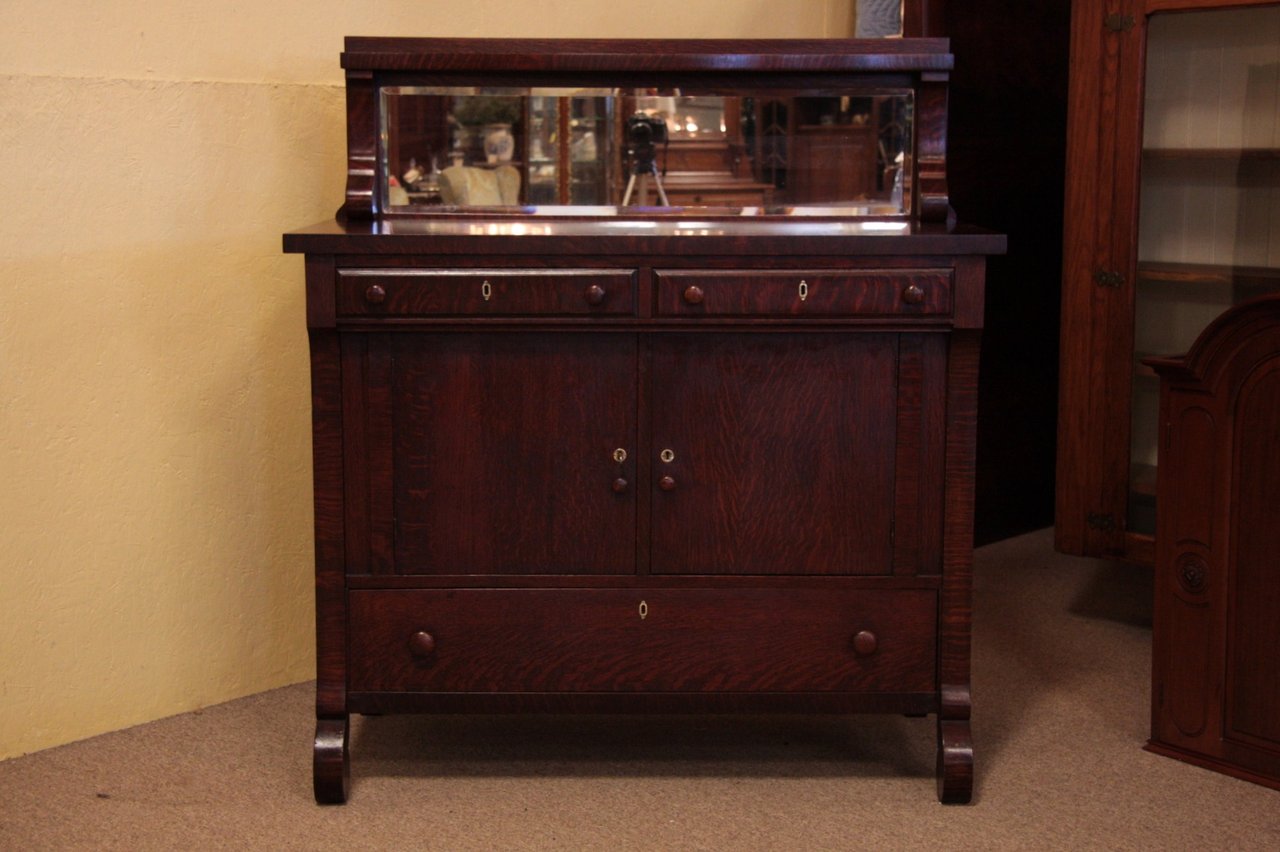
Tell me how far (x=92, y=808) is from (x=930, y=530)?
147 centimetres

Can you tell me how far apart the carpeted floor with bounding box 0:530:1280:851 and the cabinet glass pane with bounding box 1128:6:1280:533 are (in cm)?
82

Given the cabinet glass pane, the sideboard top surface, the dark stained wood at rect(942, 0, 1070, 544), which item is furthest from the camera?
the dark stained wood at rect(942, 0, 1070, 544)

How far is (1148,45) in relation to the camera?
3287 mm

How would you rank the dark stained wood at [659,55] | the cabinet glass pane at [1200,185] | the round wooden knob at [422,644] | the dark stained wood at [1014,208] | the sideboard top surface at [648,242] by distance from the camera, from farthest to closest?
the dark stained wood at [1014,208]
the cabinet glass pane at [1200,185]
the dark stained wood at [659,55]
the round wooden knob at [422,644]
the sideboard top surface at [648,242]

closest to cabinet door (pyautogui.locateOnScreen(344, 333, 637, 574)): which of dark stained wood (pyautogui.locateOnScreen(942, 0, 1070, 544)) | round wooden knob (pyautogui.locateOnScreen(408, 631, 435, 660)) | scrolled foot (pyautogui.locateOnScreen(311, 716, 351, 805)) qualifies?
round wooden knob (pyautogui.locateOnScreen(408, 631, 435, 660))

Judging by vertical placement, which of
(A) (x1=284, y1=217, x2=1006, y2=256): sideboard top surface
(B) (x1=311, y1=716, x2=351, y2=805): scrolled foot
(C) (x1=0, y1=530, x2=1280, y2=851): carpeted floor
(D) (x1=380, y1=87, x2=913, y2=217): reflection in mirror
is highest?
(D) (x1=380, y1=87, x2=913, y2=217): reflection in mirror

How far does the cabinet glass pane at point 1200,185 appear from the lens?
3240mm

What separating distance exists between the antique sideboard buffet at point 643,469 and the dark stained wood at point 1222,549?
483mm

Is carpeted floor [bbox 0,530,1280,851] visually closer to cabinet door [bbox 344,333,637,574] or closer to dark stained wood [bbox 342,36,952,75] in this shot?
cabinet door [bbox 344,333,637,574]

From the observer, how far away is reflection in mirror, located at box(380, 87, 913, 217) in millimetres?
2717

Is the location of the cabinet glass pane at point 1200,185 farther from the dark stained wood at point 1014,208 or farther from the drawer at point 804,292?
the drawer at point 804,292

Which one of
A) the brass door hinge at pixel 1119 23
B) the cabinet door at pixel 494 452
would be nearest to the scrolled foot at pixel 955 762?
the cabinet door at pixel 494 452

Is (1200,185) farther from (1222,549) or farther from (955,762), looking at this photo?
(955,762)

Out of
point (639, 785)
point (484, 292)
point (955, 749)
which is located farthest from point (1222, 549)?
point (484, 292)
